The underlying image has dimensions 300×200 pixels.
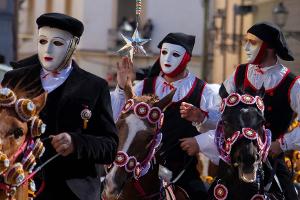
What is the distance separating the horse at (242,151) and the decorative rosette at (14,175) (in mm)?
1988

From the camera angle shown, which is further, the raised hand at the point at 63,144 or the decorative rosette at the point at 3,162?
the raised hand at the point at 63,144

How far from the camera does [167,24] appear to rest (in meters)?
44.7

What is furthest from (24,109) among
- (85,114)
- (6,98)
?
(85,114)

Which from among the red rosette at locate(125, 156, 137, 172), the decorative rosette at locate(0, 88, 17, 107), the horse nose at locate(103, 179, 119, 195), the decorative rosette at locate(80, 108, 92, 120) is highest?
the decorative rosette at locate(0, 88, 17, 107)

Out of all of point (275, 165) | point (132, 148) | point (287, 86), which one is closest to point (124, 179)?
point (132, 148)

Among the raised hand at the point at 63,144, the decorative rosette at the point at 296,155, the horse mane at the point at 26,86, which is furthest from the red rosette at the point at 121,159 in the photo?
the decorative rosette at the point at 296,155

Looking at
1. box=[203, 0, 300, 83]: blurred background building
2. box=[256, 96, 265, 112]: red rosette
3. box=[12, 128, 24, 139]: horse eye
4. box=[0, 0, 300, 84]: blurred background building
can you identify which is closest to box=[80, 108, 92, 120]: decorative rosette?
box=[12, 128, 24, 139]: horse eye

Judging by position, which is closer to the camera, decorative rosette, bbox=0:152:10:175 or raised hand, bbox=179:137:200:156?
decorative rosette, bbox=0:152:10:175

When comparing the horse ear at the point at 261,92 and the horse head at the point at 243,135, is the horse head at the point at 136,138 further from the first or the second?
the horse ear at the point at 261,92

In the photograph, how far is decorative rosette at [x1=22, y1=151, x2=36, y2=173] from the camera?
5000mm

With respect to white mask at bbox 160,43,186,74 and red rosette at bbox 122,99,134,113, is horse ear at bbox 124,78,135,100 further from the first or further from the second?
white mask at bbox 160,43,186,74

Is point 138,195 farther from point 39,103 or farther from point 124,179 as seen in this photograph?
point 39,103

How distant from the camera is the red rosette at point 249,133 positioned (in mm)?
6492

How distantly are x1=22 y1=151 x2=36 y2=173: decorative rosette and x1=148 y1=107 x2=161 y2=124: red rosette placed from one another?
6.16 ft
